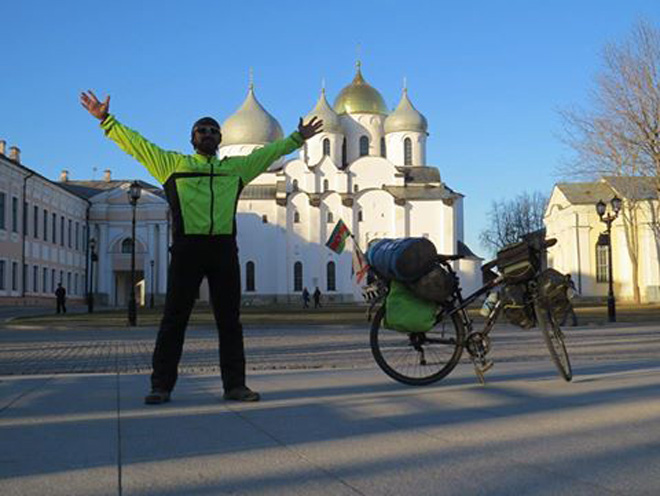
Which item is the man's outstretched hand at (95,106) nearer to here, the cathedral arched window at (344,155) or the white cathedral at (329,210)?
the white cathedral at (329,210)

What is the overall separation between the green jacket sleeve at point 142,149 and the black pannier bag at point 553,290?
130 inches

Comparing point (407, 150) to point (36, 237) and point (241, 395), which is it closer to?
point (36, 237)

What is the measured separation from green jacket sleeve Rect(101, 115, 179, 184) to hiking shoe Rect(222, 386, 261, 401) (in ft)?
5.83

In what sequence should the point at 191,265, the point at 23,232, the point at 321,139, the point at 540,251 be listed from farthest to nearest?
the point at 321,139 < the point at 23,232 < the point at 540,251 < the point at 191,265

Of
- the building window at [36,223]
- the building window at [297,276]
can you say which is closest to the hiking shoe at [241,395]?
the building window at [36,223]

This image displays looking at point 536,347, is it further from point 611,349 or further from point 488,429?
point 488,429

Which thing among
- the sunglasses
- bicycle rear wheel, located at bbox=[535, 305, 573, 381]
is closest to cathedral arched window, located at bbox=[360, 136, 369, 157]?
bicycle rear wheel, located at bbox=[535, 305, 573, 381]

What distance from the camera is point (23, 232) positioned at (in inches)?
2156

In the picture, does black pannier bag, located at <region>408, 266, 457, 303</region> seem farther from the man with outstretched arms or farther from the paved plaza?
the man with outstretched arms

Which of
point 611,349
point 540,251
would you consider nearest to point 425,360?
point 540,251

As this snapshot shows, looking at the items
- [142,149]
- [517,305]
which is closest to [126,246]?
[142,149]

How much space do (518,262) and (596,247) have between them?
64.4m

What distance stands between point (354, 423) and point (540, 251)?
2658mm

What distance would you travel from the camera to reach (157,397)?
6.20m
